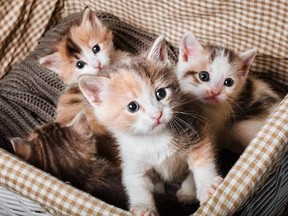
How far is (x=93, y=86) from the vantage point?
127 centimetres

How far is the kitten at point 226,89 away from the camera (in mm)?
1498

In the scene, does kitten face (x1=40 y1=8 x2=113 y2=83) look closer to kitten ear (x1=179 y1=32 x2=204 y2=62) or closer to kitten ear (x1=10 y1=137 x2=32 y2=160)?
kitten ear (x1=179 y1=32 x2=204 y2=62)

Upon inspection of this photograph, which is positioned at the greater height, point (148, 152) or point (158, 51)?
point (158, 51)

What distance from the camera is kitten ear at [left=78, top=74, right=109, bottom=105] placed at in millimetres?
1246

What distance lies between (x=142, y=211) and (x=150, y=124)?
22cm

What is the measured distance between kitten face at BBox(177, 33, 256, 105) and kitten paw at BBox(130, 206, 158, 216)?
429 millimetres

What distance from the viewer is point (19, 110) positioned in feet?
5.94

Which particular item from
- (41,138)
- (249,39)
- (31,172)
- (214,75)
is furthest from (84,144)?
(249,39)

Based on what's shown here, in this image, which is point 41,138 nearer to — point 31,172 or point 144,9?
point 31,172

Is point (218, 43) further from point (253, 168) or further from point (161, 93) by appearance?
point (253, 168)

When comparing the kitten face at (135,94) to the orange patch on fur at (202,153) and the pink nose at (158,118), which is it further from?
the orange patch on fur at (202,153)

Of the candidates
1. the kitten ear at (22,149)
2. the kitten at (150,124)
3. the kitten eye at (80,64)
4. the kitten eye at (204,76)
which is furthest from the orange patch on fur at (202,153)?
the kitten eye at (80,64)

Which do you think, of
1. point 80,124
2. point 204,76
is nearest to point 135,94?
point 80,124

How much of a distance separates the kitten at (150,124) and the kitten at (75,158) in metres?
0.05
